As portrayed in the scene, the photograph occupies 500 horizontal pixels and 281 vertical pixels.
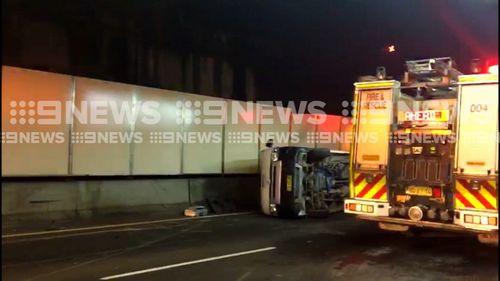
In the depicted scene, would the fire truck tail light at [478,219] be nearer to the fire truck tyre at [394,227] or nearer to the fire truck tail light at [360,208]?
the fire truck tyre at [394,227]

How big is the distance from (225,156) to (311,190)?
3196 millimetres

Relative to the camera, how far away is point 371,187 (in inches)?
357

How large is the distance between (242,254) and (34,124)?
5649 mm

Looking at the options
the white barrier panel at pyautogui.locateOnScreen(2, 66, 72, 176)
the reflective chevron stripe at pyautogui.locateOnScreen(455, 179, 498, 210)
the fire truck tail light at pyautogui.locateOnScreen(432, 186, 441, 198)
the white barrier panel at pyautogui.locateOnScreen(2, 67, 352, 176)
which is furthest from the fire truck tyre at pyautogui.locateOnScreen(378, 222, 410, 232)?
the white barrier panel at pyautogui.locateOnScreen(2, 66, 72, 176)

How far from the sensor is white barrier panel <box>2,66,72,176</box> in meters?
10.9

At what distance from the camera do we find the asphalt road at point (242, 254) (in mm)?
7141

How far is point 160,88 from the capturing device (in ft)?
46.6

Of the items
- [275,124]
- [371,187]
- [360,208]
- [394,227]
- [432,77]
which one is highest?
[432,77]

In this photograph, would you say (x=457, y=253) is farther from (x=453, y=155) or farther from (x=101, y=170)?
(x=101, y=170)

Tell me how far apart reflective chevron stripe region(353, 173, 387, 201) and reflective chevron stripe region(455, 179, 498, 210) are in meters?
1.22

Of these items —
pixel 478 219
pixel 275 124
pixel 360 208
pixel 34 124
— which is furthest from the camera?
pixel 275 124

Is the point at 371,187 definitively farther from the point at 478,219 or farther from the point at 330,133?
the point at 330,133

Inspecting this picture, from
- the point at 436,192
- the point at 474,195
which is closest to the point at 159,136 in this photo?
the point at 436,192

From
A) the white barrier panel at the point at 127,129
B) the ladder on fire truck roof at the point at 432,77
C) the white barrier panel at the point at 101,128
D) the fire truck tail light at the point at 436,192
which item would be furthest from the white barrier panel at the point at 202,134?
the fire truck tail light at the point at 436,192
